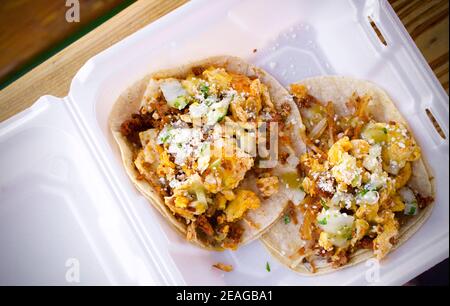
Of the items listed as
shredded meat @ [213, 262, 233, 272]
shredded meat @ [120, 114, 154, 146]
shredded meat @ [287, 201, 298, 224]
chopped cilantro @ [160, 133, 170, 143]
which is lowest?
shredded meat @ [213, 262, 233, 272]

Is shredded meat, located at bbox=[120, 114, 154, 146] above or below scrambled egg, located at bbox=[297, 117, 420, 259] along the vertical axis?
above

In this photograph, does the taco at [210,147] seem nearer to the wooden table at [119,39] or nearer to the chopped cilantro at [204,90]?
the chopped cilantro at [204,90]

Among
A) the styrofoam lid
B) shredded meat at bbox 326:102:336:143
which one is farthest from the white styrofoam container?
shredded meat at bbox 326:102:336:143

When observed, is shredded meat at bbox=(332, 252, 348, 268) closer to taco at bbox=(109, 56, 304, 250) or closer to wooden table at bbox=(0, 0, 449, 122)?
taco at bbox=(109, 56, 304, 250)

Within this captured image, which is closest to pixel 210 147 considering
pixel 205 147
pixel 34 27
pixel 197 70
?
pixel 205 147

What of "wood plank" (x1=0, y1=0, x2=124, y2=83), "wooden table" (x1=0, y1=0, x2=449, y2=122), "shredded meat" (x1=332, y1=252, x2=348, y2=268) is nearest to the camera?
"shredded meat" (x1=332, y1=252, x2=348, y2=268)

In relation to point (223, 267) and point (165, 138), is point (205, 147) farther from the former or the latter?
point (223, 267)

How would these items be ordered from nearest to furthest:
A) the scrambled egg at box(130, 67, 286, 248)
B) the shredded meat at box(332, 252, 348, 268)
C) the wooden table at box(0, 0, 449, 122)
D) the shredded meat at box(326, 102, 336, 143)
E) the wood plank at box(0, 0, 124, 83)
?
the scrambled egg at box(130, 67, 286, 248) → the shredded meat at box(332, 252, 348, 268) → the shredded meat at box(326, 102, 336, 143) → the wooden table at box(0, 0, 449, 122) → the wood plank at box(0, 0, 124, 83)
